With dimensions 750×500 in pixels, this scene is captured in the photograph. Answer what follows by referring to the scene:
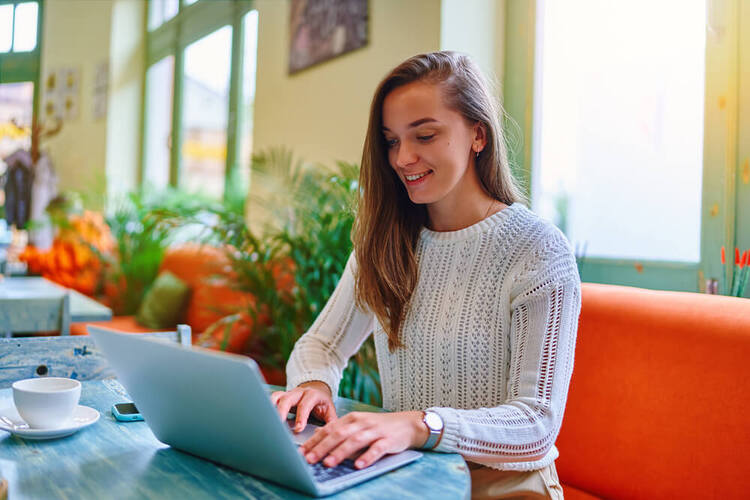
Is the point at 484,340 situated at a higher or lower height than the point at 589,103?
lower

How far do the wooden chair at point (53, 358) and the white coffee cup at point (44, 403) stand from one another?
27cm

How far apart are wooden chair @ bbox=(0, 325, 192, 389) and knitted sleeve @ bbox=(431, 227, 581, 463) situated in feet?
1.98

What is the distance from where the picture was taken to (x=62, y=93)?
686 cm

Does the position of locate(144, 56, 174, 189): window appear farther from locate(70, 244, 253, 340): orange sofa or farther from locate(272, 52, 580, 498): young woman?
locate(272, 52, 580, 498): young woman

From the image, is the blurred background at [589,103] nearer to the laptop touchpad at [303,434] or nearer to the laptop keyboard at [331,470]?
the laptop touchpad at [303,434]

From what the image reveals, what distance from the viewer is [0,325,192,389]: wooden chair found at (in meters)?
1.17

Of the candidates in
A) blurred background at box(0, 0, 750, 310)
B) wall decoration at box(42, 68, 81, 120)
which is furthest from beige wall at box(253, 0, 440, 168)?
wall decoration at box(42, 68, 81, 120)

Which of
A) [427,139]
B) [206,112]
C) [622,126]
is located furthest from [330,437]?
[206,112]

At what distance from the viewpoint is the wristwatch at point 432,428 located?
0.87m

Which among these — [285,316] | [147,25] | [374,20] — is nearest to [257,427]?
[285,316]

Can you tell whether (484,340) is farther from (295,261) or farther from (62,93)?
(62,93)

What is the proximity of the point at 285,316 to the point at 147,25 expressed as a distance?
16.6ft

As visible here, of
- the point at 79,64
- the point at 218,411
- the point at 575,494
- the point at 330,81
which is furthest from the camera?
the point at 79,64

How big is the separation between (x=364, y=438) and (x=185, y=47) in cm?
540
